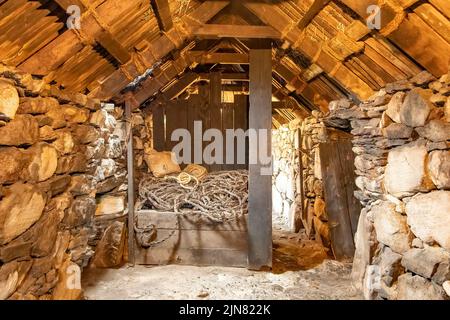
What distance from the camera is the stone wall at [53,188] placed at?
78.0 inches

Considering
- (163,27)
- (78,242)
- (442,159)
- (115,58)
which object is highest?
(163,27)

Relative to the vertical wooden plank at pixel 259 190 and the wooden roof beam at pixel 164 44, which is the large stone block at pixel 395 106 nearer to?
the vertical wooden plank at pixel 259 190

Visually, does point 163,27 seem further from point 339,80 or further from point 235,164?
point 235,164

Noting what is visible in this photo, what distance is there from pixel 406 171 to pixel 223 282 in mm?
1996

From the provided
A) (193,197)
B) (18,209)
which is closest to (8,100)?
(18,209)

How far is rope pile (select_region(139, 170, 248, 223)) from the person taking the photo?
12.5ft

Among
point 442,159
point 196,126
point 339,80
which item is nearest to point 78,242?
point 196,126

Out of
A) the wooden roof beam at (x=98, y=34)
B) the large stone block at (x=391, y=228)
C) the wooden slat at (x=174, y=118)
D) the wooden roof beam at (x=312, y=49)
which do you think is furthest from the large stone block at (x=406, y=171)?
the wooden slat at (x=174, y=118)

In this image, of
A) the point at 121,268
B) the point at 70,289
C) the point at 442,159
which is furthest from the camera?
the point at 121,268

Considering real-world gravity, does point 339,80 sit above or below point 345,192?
above

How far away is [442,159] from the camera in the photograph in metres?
2.16

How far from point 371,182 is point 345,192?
1.27 meters

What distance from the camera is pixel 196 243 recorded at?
384cm

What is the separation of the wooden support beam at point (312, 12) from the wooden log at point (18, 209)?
238 cm
